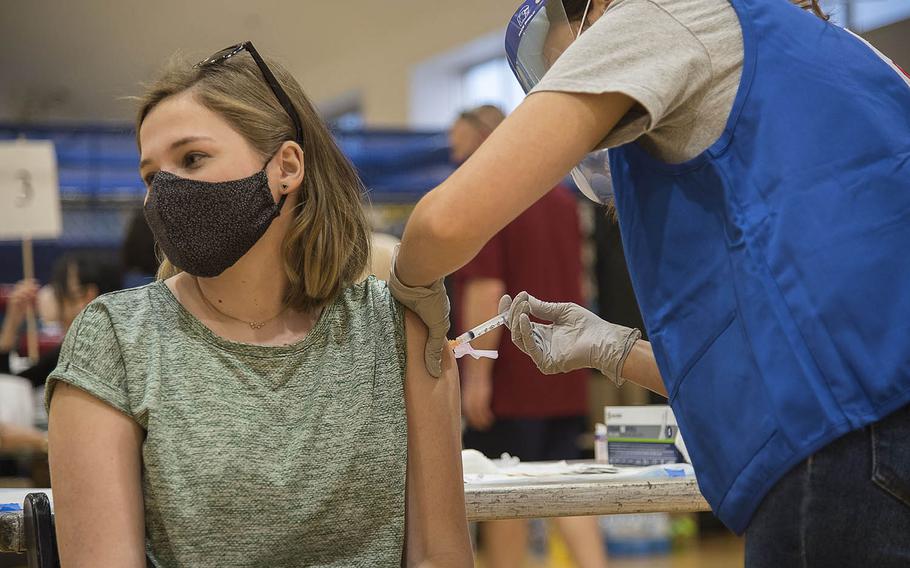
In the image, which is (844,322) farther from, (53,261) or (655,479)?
(53,261)

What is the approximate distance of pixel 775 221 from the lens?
3.70 feet

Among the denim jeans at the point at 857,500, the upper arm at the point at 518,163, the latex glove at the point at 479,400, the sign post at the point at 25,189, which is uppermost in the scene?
the sign post at the point at 25,189

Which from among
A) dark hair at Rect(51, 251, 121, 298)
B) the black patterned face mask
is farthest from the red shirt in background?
the black patterned face mask

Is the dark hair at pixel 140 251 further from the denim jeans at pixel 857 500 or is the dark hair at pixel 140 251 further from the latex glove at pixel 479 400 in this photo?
the denim jeans at pixel 857 500

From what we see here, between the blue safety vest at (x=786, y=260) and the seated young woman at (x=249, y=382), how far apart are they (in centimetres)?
53

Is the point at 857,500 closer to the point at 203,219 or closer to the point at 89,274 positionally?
the point at 203,219

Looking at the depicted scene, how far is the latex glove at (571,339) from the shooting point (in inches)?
63.6

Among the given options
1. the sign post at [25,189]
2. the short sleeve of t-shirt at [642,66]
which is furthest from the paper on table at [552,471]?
the sign post at [25,189]

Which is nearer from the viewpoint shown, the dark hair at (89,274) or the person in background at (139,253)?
the person in background at (139,253)

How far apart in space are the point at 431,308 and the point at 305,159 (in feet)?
1.17

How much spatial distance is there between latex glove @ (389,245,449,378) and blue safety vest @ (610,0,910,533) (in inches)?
14.4

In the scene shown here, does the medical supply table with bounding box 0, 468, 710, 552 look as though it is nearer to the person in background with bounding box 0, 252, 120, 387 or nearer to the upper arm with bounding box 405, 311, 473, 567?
the upper arm with bounding box 405, 311, 473, 567

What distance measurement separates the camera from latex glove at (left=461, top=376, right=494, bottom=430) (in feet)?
12.3

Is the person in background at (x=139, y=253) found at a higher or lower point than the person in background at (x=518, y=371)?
higher
